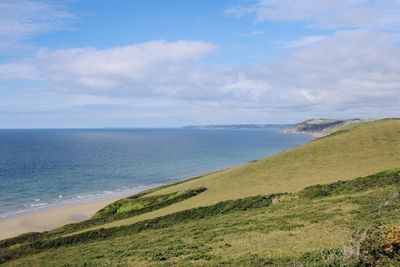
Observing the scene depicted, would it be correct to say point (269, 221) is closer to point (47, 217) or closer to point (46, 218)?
point (46, 218)

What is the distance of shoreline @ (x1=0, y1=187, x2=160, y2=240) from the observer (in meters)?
64.2

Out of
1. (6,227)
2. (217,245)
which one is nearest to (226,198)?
(217,245)

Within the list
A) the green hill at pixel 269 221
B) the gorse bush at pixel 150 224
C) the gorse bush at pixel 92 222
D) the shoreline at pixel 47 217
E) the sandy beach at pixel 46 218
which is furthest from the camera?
the shoreline at pixel 47 217

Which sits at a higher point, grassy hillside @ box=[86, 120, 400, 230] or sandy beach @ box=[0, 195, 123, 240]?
grassy hillside @ box=[86, 120, 400, 230]

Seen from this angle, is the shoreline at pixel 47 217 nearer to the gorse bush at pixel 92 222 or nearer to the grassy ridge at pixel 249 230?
the gorse bush at pixel 92 222

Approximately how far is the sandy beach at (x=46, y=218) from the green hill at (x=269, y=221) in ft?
39.3

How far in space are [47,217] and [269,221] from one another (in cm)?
5404

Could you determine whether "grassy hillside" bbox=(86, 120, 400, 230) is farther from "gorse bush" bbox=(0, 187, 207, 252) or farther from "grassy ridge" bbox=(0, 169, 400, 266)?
"grassy ridge" bbox=(0, 169, 400, 266)

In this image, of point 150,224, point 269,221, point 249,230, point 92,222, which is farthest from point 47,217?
point 249,230

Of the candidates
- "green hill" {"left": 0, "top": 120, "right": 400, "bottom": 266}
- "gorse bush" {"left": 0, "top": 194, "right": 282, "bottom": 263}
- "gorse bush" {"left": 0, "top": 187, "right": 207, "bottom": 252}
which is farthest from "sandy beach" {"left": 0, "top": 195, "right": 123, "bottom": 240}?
"gorse bush" {"left": 0, "top": 194, "right": 282, "bottom": 263}

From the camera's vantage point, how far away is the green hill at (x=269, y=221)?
2056 centimetres

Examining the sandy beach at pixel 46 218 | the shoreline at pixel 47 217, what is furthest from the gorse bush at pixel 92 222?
the sandy beach at pixel 46 218

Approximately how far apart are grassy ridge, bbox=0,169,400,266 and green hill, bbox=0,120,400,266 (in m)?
0.08

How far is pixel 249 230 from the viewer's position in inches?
1130
